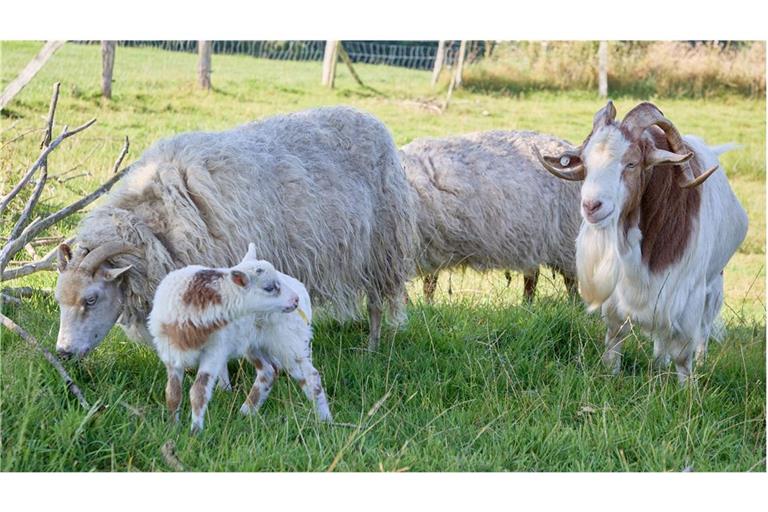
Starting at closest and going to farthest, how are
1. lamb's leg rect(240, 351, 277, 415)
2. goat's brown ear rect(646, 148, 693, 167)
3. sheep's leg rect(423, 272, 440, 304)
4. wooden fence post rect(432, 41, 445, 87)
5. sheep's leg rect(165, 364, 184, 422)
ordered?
sheep's leg rect(165, 364, 184, 422) → lamb's leg rect(240, 351, 277, 415) → goat's brown ear rect(646, 148, 693, 167) → sheep's leg rect(423, 272, 440, 304) → wooden fence post rect(432, 41, 445, 87)

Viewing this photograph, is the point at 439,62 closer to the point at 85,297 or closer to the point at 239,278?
the point at 85,297

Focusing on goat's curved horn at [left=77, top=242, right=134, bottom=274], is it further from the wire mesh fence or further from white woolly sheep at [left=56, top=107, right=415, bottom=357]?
the wire mesh fence

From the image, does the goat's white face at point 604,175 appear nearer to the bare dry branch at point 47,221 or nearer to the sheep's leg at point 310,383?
the sheep's leg at point 310,383

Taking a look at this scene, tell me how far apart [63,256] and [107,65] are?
19.6 feet

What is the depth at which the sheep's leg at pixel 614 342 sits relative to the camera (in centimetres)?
477

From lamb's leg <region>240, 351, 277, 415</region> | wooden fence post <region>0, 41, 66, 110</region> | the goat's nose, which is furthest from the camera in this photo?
wooden fence post <region>0, 41, 66, 110</region>

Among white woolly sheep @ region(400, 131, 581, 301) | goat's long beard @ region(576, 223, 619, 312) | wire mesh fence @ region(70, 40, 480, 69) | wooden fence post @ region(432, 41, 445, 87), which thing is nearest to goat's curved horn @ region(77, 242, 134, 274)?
goat's long beard @ region(576, 223, 619, 312)

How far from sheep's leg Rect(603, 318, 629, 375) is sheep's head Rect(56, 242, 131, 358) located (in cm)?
247

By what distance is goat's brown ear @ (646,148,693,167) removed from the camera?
418 cm

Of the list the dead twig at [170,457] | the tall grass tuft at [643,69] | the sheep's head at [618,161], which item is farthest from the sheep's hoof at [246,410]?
the tall grass tuft at [643,69]

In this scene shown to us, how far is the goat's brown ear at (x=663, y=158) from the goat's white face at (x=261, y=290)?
71.9 inches

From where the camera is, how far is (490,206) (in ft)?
22.6

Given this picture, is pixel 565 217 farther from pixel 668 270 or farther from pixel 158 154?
pixel 158 154

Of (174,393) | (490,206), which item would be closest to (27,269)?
(174,393)
